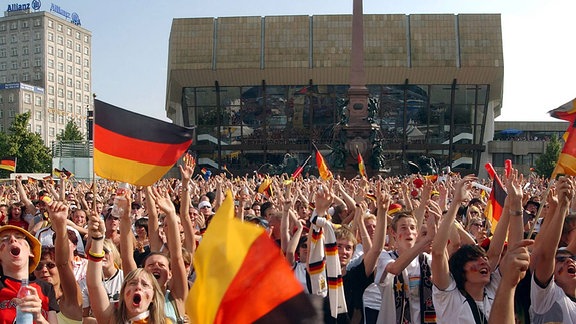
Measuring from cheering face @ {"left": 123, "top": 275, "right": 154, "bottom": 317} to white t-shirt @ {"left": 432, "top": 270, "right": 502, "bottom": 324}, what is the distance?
1631 millimetres

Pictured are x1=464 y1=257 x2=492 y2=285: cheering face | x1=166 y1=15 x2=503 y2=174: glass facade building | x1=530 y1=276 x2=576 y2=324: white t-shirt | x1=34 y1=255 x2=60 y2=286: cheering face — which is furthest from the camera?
x1=166 y1=15 x2=503 y2=174: glass facade building

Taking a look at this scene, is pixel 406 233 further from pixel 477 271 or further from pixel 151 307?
pixel 151 307

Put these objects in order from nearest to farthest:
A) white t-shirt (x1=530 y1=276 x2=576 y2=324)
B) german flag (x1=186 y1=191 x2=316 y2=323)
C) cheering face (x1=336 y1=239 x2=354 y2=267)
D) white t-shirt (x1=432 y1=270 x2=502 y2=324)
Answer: german flag (x1=186 y1=191 x2=316 y2=323) < white t-shirt (x1=432 y1=270 x2=502 y2=324) < white t-shirt (x1=530 y1=276 x2=576 y2=324) < cheering face (x1=336 y1=239 x2=354 y2=267)

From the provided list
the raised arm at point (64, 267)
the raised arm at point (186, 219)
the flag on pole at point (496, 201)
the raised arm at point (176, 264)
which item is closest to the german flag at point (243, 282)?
the raised arm at point (176, 264)

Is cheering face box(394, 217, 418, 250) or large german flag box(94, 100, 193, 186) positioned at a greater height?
large german flag box(94, 100, 193, 186)

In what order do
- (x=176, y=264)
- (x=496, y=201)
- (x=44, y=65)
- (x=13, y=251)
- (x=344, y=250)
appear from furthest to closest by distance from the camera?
1. (x=44, y=65)
2. (x=496, y=201)
3. (x=344, y=250)
4. (x=176, y=264)
5. (x=13, y=251)

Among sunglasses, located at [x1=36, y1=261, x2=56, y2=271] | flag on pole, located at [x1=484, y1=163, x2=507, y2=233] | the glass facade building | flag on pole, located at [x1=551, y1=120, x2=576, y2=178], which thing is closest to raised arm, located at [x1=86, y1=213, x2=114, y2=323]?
sunglasses, located at [x1=36, y1=261, x2=56, y2=271]

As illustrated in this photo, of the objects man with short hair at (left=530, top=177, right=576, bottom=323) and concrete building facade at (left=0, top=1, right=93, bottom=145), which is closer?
man with short hair at (left=530, top=177, right=576, bottom=323)

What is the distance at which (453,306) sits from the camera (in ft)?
12.4

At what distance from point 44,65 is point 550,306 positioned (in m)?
92.1

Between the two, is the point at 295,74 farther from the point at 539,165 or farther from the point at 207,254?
the point at 207,254

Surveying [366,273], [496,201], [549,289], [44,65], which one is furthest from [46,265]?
[44,65]

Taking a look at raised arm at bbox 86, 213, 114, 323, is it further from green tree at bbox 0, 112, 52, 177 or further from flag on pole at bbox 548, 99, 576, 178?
green tree at bbox 0, 112, 52, 177

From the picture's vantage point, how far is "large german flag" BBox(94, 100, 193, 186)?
5730 millimetres
